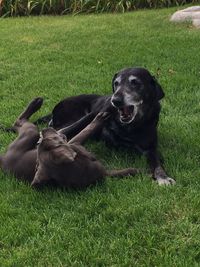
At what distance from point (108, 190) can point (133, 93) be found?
1181mm

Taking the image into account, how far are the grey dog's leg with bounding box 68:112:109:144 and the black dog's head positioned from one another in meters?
0.18

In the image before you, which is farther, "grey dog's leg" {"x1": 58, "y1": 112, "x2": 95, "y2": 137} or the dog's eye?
"grey dog's leg" {"x1": 58, "y1": 112, "x2": 95, "y2": 137}

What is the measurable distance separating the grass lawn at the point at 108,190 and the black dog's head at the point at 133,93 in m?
0.43

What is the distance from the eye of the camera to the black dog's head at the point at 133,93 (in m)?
5.29

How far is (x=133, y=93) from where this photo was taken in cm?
536

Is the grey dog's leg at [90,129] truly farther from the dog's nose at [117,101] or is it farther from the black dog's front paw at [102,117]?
Answer: the dog's nose at [117,101]

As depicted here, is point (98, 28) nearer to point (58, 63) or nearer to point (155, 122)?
point (58, 63)

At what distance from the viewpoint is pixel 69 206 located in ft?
14.4

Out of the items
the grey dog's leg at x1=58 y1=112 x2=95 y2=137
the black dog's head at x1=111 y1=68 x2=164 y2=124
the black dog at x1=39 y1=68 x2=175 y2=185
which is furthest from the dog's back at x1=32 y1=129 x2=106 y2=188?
the grey dog's leg at x1=58 y1=112 x2=95 y2=137

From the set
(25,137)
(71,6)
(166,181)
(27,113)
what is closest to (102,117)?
(25,137)

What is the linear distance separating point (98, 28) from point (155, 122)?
253 inches

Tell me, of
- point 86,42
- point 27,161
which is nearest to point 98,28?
point 86,42

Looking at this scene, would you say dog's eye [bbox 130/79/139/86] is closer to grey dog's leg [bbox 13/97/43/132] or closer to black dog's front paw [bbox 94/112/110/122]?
black dog's front paw [bbox 94/112/110/122]

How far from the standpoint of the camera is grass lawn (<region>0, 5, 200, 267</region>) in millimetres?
3752
